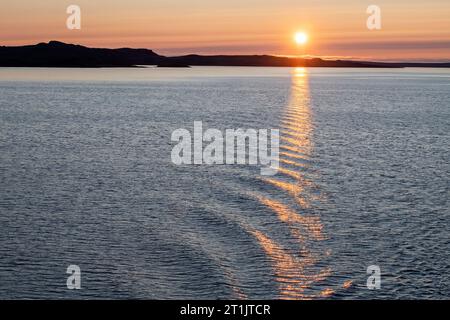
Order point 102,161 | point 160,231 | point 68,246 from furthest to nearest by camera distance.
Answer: point 102,161
point 160,231
point 68,246

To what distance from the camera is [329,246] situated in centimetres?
3212

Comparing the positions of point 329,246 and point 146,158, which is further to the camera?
point 146,158

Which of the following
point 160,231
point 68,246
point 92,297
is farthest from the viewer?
point 160,231

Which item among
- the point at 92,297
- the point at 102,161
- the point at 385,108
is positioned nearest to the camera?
the point at 92,297

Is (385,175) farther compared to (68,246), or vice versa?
(385,175)

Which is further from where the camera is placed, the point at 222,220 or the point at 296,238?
the point at 222,220

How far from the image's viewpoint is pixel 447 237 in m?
33.2

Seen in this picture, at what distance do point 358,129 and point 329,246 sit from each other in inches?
2105
